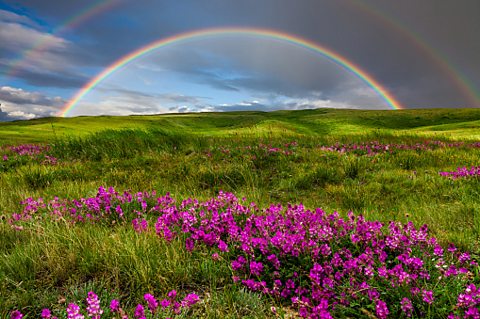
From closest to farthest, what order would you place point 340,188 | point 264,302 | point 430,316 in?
point 430,316 → point 264,302 → point 340,188

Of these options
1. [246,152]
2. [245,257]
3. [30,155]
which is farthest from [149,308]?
[30,155]

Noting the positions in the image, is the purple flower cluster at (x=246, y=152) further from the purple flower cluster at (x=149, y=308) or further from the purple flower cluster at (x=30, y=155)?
the purple flower cluster at (x=149, y=308)

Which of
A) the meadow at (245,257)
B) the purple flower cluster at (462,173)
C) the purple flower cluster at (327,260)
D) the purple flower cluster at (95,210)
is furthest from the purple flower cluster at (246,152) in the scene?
the purple flower cluster at (327,260)

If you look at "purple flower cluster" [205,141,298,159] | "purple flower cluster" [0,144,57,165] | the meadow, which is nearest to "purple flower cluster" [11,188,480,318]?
the meadow

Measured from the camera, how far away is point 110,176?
7.63m

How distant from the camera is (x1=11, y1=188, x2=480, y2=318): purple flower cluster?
7.68 ft

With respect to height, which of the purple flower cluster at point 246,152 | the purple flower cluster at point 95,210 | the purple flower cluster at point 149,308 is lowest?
the purple flower cluster at point 149,308

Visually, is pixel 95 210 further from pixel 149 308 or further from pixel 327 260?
pixel 327 260

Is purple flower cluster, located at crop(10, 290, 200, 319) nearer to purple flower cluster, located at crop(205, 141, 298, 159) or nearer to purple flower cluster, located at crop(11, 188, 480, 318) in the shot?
purple flower cluster, located at crop(11, 188, 480, 318)

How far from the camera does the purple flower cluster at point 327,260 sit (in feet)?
7.68

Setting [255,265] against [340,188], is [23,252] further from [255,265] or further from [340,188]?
[340,188]

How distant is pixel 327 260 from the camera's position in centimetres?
300

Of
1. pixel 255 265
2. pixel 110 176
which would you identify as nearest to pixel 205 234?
pixel 255 265

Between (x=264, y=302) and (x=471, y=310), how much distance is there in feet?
4.80
